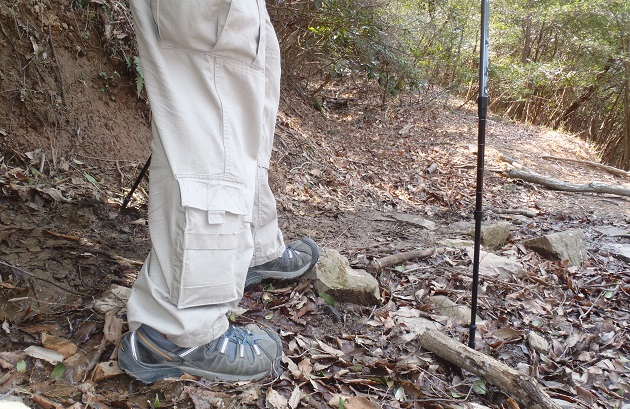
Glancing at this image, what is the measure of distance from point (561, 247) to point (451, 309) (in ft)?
5.14

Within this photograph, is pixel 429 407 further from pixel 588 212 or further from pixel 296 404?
pixel 588 212

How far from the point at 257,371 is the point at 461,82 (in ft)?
41.3

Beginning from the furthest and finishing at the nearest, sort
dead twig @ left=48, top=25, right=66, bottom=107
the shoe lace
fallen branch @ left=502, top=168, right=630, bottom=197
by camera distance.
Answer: fallen branch @ left=502, top=168, right=630, bottom=197 → dead twig @ left=48, top=25, right=66, bottom=107 → the shoe lace

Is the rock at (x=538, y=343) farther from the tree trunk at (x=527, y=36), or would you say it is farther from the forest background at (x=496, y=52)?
the tree trunk at (x=527, y=36)

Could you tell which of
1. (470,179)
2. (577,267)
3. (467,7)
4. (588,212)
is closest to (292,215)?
(577,267)

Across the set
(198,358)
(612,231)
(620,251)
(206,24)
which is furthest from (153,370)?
(612,231)

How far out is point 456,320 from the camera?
2350 millimetres

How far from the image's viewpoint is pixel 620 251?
378 cm

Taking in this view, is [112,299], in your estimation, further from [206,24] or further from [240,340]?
[206,24]

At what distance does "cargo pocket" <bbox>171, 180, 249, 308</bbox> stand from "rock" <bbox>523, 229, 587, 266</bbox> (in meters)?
2.87

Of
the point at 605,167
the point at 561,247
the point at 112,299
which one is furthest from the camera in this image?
the point at 605,167

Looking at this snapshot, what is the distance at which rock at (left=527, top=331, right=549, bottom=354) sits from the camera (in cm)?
218

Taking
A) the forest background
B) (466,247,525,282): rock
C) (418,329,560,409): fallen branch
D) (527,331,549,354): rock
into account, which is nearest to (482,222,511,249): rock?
(466,247,525,282): rock

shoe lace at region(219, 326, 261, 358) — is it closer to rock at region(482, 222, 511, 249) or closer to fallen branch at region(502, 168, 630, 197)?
rock at region(482, 222, 511, 249)
